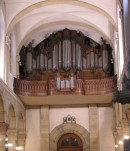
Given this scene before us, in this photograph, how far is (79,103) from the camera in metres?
24.2

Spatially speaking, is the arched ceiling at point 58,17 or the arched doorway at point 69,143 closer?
the arched ceiling at point 58,17

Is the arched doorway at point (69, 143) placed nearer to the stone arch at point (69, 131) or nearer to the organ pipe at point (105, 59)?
the stone arch at point (69, 131)

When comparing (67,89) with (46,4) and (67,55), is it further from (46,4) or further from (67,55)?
(46,4)

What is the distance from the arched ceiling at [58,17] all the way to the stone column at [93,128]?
439 centimetres

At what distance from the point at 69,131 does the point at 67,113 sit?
3.68 feet

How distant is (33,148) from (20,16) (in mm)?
8751

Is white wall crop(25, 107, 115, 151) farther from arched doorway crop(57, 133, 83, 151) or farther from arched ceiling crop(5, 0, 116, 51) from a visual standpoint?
arched ceiling crop(5, 0, 116, 51)

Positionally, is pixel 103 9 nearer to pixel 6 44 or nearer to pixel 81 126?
pixel 6 44

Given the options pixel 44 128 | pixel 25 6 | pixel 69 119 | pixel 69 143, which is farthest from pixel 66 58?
pixel 69 143

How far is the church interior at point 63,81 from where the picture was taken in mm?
21141

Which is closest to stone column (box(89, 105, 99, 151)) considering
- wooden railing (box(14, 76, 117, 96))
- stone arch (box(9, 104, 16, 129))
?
wooden railing (box(14, 76, 117, 96))

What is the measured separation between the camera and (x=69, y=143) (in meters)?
24.5

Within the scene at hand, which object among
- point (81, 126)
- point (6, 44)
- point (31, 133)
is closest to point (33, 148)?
point (31, 133)

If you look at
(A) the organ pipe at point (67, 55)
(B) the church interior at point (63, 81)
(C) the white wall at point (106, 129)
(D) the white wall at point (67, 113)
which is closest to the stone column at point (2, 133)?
(B) the church interior at point (63, 81)
